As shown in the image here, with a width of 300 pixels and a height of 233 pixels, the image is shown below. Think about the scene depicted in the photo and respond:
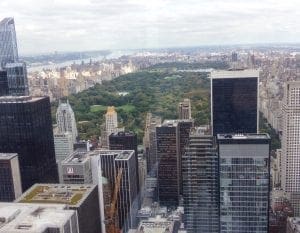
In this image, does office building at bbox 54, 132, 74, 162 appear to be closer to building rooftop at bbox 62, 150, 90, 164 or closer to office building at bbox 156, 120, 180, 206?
building rooftop at bbox 62, 150, 90, 164

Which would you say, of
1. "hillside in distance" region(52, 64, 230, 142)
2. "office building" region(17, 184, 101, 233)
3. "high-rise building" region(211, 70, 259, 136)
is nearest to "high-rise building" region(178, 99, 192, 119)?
"hillside in distance" region(52, 64, 230, 142)

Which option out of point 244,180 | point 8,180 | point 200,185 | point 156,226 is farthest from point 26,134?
point 244,180

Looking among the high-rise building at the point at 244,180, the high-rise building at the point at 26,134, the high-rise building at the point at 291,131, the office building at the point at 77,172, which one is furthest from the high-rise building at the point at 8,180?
the high-rise building at the point at 291,131

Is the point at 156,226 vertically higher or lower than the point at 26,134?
lower

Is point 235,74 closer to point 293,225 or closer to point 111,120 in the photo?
point 111,120

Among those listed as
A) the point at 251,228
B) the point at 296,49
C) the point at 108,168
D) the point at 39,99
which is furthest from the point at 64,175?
the point at 296,49

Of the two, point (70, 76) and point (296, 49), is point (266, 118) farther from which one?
point (70, 76)

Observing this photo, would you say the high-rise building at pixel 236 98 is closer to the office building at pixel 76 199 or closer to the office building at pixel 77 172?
the office building at pixel 77 172

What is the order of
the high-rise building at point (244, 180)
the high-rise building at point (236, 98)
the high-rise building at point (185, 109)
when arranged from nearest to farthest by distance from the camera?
the high-rise building at point (244, 180), the high-rise building at point (185, 109), the high-rise building at point (236, 98)
